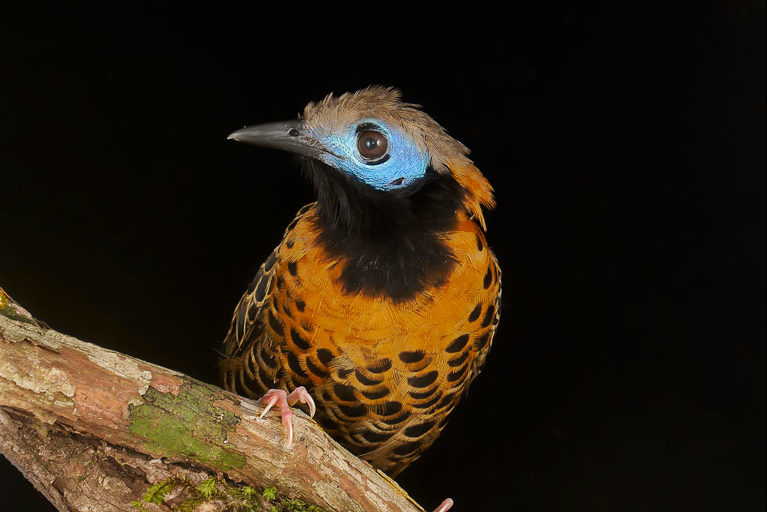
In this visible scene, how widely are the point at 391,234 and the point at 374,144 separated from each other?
29 cm

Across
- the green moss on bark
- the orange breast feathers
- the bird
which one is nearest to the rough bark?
the green moss on bark


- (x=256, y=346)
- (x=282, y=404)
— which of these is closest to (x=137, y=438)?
(x=282, y=404)

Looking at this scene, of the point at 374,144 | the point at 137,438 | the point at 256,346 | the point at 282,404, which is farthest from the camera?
the point at 256,346

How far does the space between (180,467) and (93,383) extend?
1.13ft

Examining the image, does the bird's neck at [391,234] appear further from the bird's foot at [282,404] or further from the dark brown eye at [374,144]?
the bird's foot at [282,404]

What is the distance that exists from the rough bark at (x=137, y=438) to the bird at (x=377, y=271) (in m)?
0.23

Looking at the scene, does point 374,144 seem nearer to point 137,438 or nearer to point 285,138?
point 285,138

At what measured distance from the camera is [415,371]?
2.43m

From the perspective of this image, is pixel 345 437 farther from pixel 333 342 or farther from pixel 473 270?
pixel 473 270

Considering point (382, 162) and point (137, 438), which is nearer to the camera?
point (137, 438)

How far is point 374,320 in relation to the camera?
2354mm

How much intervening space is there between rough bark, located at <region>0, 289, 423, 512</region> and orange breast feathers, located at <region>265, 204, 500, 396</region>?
0.39 m

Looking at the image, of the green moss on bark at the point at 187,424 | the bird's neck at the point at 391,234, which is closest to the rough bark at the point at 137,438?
the green moss on bark at the point at 187,424

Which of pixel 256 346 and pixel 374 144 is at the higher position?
pixel 374 144
